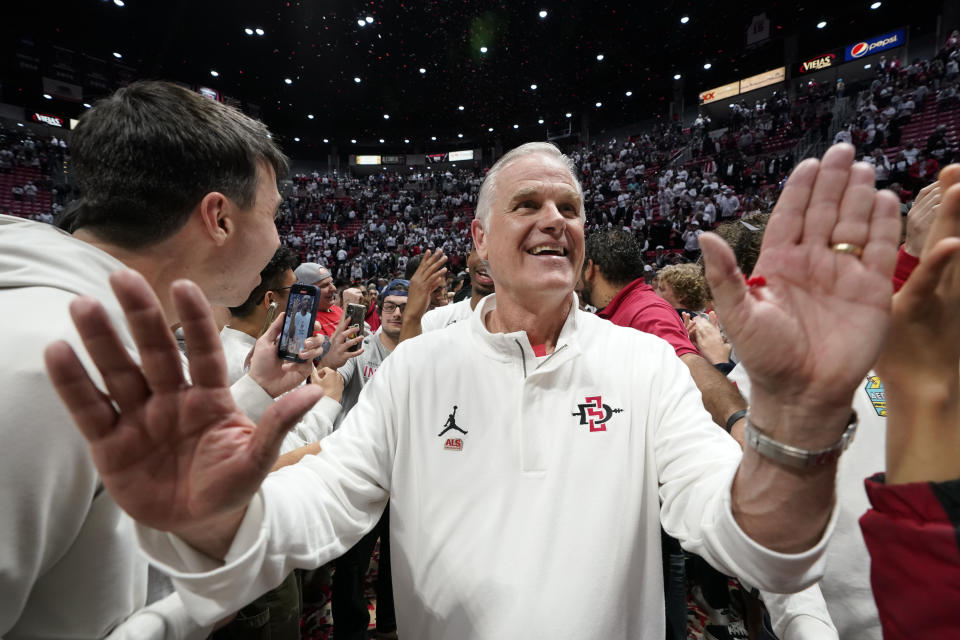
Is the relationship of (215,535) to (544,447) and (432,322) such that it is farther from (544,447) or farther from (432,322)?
(432,322)

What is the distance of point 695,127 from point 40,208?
28.8m

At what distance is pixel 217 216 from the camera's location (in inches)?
48.5

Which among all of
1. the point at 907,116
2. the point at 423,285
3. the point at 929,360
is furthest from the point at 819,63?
the point at 929,360

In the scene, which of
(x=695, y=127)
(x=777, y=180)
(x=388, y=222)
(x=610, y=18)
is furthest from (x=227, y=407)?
(x=388, y=222)

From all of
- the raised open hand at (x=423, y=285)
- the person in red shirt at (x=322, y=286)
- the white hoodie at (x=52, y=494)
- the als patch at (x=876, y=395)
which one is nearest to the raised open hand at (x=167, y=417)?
the white hoodie at (x=52, y=494)

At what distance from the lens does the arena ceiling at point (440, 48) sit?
16.8 meters

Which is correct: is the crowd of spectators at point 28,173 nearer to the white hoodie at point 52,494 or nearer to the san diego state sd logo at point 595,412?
the white hoodie at point 52,494

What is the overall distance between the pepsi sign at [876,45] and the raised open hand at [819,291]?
25.7 meters

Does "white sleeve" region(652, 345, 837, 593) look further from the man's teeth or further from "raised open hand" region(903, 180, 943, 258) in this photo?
"raised open hand" region(903, 180, 943, 258)

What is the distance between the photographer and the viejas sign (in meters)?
19.3

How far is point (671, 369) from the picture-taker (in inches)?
52.1

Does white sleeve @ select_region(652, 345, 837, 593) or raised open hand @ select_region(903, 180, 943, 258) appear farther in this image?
raised open hand @ select_region(903, 180, 943, 258)

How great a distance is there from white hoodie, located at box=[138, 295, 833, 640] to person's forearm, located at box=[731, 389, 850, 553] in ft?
0.44

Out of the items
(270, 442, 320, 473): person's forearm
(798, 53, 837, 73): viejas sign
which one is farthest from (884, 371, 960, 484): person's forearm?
(798, 53, 837, 73): viejas sign
